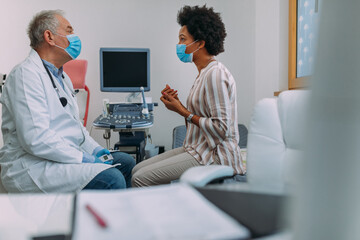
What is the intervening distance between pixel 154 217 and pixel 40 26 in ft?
5.38

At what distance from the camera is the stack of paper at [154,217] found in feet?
1.32

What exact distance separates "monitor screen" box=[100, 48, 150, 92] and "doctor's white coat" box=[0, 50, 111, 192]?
1142 mm

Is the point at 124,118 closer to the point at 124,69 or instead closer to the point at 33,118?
the point at 124,69

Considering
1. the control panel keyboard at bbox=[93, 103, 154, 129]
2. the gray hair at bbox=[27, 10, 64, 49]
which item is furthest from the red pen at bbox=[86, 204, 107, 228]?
the control panel keyboard at bbox=[93, 103, 154, 129]

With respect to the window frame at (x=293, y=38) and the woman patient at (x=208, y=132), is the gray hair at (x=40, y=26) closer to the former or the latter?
the woman patient at (x=208, y=132)

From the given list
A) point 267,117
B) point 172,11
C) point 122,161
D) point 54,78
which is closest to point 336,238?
point 267,117

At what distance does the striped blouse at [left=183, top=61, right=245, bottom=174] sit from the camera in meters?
1.53

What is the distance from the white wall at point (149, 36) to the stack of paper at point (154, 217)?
3.02 meters

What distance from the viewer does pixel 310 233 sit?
19cm

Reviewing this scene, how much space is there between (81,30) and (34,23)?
1.94 m

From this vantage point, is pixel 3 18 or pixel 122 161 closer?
pixel 122 161

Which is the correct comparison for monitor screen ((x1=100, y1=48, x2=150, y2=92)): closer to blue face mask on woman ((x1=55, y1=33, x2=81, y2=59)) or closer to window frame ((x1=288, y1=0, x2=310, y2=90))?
blue face mask on woman ((x1=55, y1=33, x2=81, y2=59))

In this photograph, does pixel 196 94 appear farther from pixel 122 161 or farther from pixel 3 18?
pixel 3 18

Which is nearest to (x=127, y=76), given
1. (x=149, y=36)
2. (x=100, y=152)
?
(x=100, y=152)
